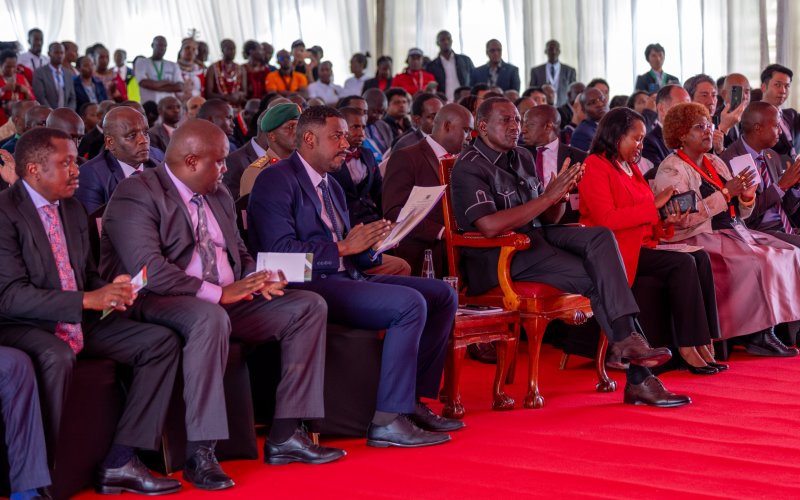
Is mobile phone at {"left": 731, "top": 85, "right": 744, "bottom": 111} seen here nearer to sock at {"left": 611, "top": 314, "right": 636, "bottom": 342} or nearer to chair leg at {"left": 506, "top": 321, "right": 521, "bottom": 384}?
chair leg at {"left": 506, "top": 321, "right": 521, "bottom": 384}

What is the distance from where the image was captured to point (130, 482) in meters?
3.32

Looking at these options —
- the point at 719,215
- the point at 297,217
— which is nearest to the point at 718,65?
the point at 719,215

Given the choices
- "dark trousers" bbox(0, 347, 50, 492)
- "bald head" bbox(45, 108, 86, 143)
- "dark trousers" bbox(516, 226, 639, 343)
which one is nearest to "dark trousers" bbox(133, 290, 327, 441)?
"dark trousers" bbox(0, 347, 50, 492)

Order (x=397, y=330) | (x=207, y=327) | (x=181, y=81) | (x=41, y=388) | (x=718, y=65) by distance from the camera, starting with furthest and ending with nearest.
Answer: (x=718, y=65)
(x=181, y=81)
(x=397, y=330)
(x=207, y=327)
(x=41, y=388)

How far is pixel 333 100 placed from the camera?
463 inches

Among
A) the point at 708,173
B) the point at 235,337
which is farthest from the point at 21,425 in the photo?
the point at 708,173

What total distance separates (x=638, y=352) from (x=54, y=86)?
7.80 metres

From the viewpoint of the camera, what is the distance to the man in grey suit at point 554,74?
40.2ft

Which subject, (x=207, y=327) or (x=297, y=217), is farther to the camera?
(x=297, y=217)

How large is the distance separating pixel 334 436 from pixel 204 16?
1100 cm

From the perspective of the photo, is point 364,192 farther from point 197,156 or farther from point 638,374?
point 197,156

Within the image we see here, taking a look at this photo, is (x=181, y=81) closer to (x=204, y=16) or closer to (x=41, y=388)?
(x=204, y=16)

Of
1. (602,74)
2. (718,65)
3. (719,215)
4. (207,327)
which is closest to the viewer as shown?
(207,327)

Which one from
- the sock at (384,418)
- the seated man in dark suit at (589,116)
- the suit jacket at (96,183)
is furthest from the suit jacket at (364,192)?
the seated man in dark suit at (589,116)
